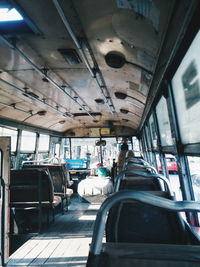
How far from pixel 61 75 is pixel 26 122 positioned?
4.03m

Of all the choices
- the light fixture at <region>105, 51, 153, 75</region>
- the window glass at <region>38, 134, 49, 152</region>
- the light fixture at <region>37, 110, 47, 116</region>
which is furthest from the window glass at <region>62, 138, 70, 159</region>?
the light fixture at <region>105, 51, 153, 75</region>

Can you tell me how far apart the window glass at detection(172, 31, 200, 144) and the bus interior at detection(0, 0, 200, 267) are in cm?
1

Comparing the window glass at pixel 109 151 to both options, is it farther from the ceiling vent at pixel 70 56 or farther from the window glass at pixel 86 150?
the ceiling vent at pixel 70 56

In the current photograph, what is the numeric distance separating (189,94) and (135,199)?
1.55 metres

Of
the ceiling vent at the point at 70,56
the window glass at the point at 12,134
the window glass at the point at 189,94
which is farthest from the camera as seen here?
the window glass at the point at 12,134

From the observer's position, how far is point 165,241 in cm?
136

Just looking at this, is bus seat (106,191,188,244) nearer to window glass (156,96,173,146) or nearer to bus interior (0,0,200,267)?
bus interior (0,0,200,267)

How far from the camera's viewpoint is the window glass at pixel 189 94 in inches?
65.9

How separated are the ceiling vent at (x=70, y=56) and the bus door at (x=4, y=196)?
1.55 metres

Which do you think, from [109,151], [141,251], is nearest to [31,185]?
[141,251]

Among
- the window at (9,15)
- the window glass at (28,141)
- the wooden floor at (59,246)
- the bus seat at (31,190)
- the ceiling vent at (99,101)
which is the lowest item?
the wooden floor at (59,246)

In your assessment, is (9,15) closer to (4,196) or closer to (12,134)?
(4,196)

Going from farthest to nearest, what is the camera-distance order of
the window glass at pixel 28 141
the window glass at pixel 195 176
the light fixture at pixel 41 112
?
the window glass at pixel 28 141 < the light fixture at pixel 41 112 < the window glass at pixel 195 176

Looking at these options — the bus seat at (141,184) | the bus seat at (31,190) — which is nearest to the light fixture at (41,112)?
the bus seat at (31,190)
